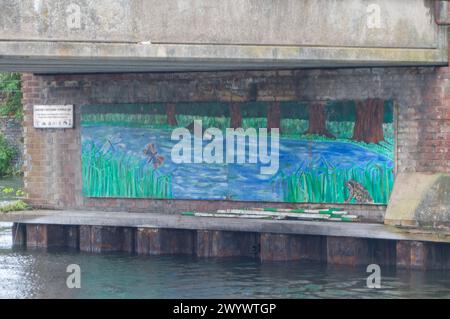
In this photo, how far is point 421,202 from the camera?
81.0ft

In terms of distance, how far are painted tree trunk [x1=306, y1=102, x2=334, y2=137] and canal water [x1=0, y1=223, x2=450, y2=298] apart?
2.87 metres

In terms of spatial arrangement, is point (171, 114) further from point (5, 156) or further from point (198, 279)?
point (5, 156)

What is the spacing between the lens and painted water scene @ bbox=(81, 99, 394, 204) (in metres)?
26.3

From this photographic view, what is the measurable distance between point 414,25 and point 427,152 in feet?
8.43

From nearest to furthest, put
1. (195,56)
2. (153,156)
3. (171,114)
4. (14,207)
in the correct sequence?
(195,56) → (171,114) → (153,156) → (14,207)

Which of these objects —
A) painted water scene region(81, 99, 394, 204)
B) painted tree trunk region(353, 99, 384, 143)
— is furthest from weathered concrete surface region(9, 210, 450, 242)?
painted tree trunk region(353, 99, 384, 143)

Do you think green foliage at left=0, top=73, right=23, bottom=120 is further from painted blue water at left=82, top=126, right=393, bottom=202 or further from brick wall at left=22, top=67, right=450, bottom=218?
painted blue water at left=82, top=126, right=393, bottom=202

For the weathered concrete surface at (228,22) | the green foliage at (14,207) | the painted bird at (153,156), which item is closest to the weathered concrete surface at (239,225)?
the green foliage at (14,207)

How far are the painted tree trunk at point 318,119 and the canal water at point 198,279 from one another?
9.41 ft

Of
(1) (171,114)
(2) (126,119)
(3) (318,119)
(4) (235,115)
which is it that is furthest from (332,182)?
(2) (126,119)

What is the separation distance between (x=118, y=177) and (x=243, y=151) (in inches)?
129

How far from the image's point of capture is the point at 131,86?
28719 mm

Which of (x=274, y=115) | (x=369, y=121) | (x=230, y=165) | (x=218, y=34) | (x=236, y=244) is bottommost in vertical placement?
(x=236, y=244)

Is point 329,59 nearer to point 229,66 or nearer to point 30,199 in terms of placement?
point 229,66
